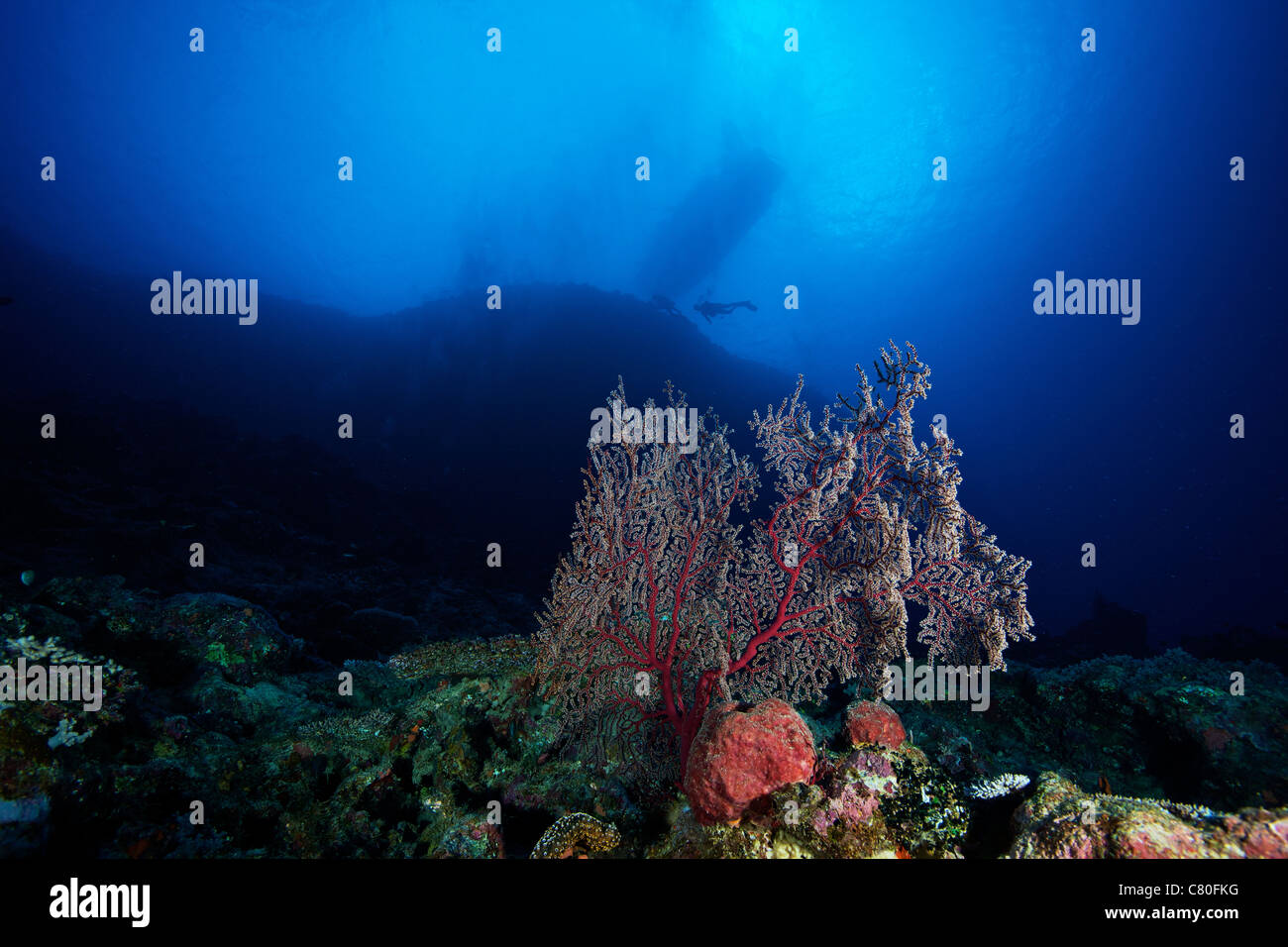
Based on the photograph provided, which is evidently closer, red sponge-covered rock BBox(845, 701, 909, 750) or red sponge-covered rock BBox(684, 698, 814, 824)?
red sponge-covered rock BBox(684, 698, 814, 824)

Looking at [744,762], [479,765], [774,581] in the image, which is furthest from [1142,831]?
[479,765]

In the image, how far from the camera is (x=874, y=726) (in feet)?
12.8

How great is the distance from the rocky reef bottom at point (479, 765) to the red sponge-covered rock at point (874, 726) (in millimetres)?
17

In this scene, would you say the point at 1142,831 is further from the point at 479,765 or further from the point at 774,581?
the point at 479,765

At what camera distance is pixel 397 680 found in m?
5.30

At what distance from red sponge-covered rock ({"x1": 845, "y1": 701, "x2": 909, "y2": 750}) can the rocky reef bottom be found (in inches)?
0.7

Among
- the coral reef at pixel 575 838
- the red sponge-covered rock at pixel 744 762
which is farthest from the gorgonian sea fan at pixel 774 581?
the coral reef at pixel 575 838

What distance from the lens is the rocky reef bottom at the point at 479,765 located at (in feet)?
8.63

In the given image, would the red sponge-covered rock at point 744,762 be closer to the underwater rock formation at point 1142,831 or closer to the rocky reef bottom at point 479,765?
the rocky reef bottom at point 479,765

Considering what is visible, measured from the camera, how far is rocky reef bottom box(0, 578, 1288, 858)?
104 inches

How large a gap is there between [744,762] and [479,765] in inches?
104

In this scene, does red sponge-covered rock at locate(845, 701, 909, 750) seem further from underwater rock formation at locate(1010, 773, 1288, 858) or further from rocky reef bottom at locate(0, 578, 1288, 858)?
underwater rock formation at locate(1010, 773, 1288, 858)

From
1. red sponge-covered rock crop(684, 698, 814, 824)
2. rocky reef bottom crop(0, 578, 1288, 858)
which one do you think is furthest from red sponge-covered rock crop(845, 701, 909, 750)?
red sponge-covered rock crop(684, 698, 814, 824)
